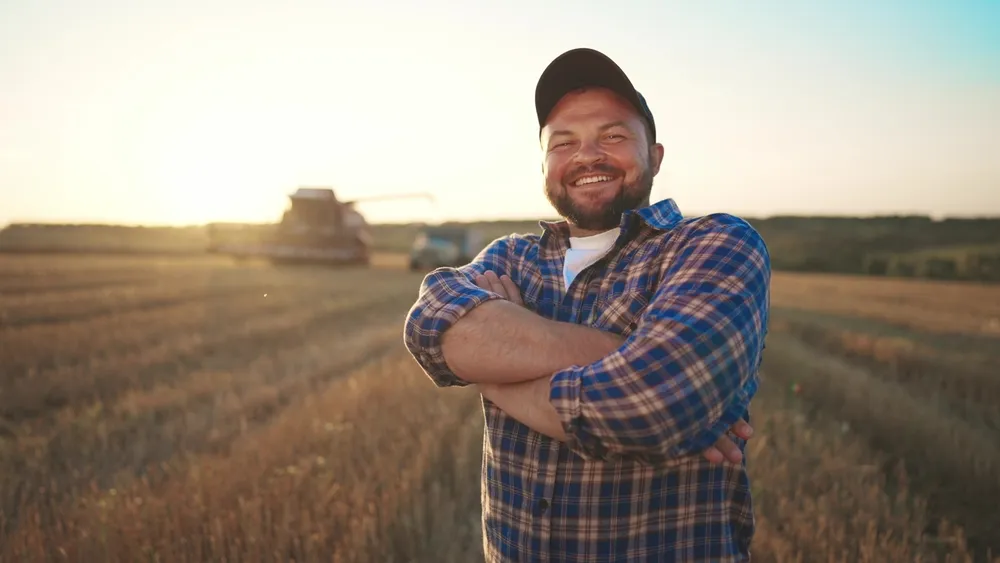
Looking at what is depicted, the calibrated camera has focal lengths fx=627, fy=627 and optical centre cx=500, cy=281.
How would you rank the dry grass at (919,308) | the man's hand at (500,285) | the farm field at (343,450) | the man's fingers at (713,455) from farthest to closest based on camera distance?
the dry grass at (919,308) < the farm field at (343,450) < the man's hand at (500,285) < the man's fingers at (713,455)

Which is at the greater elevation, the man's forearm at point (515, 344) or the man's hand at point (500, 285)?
the man's hand at point (500, 285)

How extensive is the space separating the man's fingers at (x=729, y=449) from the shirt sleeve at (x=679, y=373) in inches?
3.6

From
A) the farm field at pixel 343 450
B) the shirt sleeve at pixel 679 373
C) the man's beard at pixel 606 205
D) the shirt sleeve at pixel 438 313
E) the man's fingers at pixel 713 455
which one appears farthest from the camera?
the farm field at pixel 343 450

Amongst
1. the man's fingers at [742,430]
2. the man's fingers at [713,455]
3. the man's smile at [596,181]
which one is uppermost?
the man's smile at [596,181]

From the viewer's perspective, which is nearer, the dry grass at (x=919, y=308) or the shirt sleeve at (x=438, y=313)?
the shirt sleeve at (x=438, y=313)

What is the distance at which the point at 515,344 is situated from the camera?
6.41 feet

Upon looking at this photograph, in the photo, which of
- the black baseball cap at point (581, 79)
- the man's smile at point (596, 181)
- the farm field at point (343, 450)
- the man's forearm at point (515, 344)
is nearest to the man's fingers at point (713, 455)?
the man's forearm at point (515, 344)

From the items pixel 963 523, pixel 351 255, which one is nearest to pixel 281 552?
pixel 963 523

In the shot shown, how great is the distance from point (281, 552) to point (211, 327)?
9.78 m

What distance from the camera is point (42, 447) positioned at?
508cm

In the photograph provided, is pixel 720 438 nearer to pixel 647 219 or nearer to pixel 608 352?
pixel 608 352

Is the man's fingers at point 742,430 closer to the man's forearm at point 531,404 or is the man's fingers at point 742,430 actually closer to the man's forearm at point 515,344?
the man's forearm at point 515,344

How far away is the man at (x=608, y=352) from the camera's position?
66.5 inches

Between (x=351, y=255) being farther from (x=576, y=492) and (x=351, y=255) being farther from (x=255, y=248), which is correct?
(x=576, y=492)
